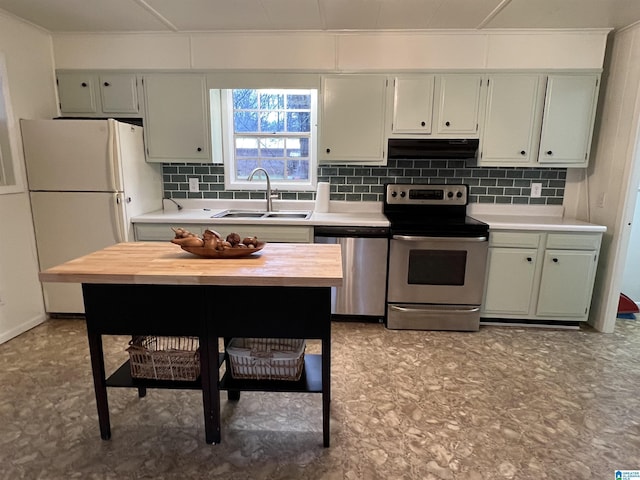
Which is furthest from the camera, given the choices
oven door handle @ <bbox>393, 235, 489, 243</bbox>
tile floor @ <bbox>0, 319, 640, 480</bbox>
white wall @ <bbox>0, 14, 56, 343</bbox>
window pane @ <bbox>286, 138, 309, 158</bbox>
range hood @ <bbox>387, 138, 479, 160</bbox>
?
window pane @ <bbox>286, 138, 309, 158</bbox>

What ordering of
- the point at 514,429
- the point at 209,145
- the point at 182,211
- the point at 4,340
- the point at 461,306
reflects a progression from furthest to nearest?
the point at 182,211
the point at 209,145
the point at 461,306
the point at 4,340
the point at 514,429

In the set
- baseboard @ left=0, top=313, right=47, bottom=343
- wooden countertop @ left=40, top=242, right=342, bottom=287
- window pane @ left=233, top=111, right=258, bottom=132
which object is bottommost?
baseboard @ left=0, top=313, right=47, bottom=343

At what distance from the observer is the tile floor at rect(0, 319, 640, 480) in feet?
5.50

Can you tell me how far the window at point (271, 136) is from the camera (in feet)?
11.5

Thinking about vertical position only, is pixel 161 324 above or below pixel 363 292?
above

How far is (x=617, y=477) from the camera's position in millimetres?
1622

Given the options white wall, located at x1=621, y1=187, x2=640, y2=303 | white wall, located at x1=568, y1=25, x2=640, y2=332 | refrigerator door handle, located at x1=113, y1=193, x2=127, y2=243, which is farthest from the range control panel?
refrigerator door handle, located at x1=113, y1=193, x2=127, y2=243

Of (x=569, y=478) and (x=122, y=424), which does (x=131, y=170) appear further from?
(x=569, y=478)

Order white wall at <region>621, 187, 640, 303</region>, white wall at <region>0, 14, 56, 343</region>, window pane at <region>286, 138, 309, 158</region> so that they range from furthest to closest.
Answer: window pane at <region>286, 138, 309, 158</region> < white wall at <region>621, 187, 640, 303</region> < white wall at <region>0, 14, 56, 343</region>

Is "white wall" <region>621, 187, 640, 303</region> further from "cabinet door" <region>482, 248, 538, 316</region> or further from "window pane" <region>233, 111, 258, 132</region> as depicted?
"window pane" <region>233, 111, 258, 132</region>

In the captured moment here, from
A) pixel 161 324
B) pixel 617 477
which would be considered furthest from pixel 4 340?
pixel 617 477

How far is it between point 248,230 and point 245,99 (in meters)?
1.33

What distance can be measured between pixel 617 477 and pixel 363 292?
1820 millimetres

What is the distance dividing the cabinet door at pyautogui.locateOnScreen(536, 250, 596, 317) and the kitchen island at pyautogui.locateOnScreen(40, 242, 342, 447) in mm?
2150
